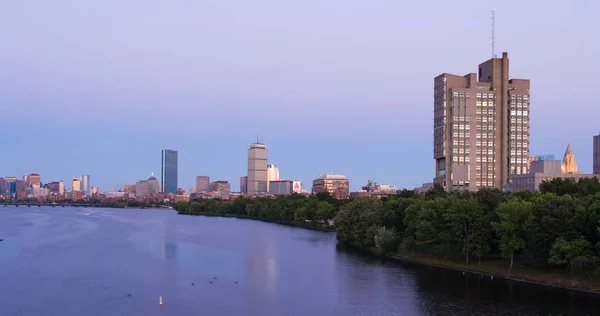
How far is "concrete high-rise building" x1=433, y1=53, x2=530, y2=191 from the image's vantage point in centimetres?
15112

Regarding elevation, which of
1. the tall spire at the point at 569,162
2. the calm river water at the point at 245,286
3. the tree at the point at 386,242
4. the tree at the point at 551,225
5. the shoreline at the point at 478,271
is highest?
the tall spire at the point at 569,162

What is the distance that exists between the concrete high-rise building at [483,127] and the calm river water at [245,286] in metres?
67.7

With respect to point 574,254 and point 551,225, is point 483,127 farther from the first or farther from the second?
point 574,254

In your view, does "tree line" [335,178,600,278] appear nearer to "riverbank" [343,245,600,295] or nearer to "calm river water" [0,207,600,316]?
"riverbank" [343,245,600,295]

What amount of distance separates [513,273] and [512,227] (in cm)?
498

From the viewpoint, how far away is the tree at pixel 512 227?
210ft

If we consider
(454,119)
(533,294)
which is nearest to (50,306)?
(533,294)

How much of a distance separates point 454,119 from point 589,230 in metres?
94.5

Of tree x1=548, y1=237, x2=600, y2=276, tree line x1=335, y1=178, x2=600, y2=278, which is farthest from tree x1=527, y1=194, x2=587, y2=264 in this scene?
tree x1=548, y1=237, x2=600, y2=276

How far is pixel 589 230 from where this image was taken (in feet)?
192

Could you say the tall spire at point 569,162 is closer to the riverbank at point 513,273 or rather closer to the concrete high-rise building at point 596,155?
the concrete high-rise building at point 596,155

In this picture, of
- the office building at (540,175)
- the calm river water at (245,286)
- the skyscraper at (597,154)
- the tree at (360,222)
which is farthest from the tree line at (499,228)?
the skyscraper at (597,154)

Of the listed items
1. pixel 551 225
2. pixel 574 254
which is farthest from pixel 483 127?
pixel 574 254

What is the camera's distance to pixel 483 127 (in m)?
152
